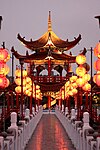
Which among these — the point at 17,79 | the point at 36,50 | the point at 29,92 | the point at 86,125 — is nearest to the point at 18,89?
the point at 17,79

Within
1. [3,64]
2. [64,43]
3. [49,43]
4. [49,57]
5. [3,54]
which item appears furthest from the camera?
[64,43]

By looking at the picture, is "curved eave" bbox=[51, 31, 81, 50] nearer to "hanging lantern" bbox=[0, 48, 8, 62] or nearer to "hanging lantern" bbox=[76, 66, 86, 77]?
"hanging lantern" bbox=[76, 66, 86, 77]

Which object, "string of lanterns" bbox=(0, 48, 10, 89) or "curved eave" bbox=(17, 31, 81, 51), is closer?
"string of lanterns" bbox=(0, 48, 10, 89)

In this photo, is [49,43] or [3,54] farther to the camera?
[49,43]

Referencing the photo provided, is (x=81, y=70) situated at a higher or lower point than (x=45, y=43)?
lower

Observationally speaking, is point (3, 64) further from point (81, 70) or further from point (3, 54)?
point (81, 70)

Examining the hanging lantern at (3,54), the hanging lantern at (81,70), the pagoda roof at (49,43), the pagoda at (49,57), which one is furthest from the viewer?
the pagoda roof at (49,43)

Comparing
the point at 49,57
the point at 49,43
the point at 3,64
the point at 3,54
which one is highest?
the point at 49,43

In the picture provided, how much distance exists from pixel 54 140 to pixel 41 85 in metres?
19.1

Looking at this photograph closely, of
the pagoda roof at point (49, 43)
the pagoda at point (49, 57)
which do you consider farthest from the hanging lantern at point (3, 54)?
the pagoda roof at point (49, 43)

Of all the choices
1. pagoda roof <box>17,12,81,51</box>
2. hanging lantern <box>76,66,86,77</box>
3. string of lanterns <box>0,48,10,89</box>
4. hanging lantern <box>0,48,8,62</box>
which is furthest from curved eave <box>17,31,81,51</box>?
hanging lantern <box>0,48,8,62</box>

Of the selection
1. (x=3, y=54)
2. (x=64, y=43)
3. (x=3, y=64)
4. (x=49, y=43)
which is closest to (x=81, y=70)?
(x=3, y=64)

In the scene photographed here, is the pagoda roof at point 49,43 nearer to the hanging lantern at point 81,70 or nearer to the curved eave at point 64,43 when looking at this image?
the curved eave at point 64,43

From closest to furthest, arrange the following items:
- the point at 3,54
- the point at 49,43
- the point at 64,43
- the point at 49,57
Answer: the point at 3,54, the point at 49,57, the point at 49,43, the point at 64,43
